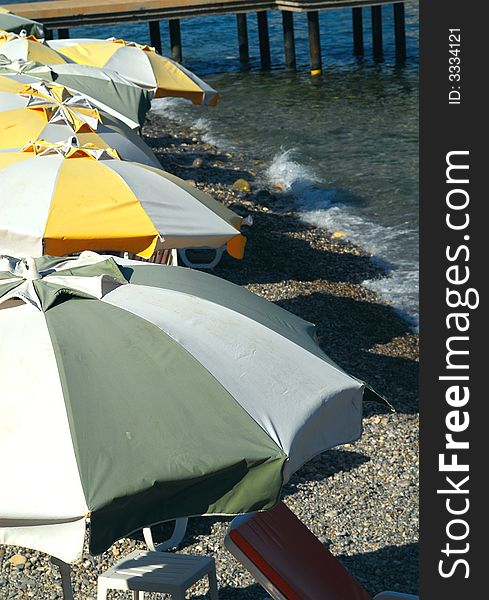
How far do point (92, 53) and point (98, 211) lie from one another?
8.25 m

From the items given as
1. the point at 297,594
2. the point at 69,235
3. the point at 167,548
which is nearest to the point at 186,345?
the point at 297,594

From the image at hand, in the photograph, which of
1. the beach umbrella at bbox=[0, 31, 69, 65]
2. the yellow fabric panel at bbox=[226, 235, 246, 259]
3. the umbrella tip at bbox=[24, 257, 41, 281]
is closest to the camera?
the umbrella tip at bbox=[24, 257, 41, 281]

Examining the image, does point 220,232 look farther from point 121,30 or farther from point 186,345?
point 121,30

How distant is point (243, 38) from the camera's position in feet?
89.9

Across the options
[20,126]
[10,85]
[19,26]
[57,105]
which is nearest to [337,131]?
[19,26]

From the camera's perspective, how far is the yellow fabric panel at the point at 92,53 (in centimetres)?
1477

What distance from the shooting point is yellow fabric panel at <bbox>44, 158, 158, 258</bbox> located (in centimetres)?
725

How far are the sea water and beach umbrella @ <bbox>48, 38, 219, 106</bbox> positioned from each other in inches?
90.8

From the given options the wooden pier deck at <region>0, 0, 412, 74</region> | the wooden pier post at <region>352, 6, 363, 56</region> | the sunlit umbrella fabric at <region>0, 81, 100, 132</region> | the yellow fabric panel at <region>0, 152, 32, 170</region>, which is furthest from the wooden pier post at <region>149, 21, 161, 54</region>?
the yellow fabric panel at <region>0, 152, 32, 170</region>

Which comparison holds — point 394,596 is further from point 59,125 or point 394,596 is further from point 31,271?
point 59,125

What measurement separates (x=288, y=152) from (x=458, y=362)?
53.9 feet

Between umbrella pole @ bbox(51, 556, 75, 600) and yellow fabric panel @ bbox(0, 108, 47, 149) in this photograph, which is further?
yellow fabric panel @ bbox(0, 108, 47, 149)

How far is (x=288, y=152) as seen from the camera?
1850 centimetres

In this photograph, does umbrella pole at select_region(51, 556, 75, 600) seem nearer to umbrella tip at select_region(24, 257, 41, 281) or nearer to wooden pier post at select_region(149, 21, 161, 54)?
umbrella tip at select_region(24, 257, 41, 281)
